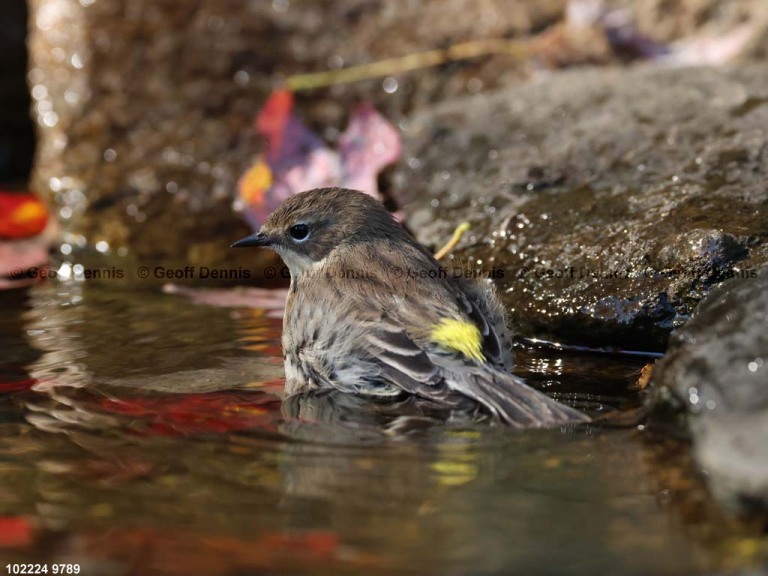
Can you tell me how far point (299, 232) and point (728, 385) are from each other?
240 centimetres

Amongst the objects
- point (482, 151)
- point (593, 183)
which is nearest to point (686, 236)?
point (593, 183)

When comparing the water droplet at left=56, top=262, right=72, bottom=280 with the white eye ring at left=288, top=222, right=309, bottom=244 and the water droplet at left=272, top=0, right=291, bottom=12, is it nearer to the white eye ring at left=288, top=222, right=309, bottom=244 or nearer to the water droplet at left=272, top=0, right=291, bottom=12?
the white eye ring at left=288, top=222, right=309, bottom=244

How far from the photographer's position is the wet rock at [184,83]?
703cm

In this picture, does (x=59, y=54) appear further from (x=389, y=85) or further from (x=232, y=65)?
(x=389, y=85)

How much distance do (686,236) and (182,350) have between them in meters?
2.51

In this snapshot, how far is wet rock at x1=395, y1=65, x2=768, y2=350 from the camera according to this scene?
15.4 feet

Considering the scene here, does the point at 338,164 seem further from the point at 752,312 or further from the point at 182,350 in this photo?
the point at 752,312

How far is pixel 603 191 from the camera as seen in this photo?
5387mm

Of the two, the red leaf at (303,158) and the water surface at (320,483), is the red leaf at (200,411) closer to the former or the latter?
the water surface at (320,483)

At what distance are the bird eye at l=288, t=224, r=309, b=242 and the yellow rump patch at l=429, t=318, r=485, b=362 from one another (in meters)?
1.04

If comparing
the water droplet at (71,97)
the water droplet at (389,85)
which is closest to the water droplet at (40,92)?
the water droplet at (71,97)

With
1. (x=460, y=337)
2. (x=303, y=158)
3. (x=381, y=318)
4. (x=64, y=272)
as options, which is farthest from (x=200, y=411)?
(x=303, y=158)

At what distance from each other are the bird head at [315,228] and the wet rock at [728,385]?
5.79 feet

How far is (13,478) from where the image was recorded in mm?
3270
